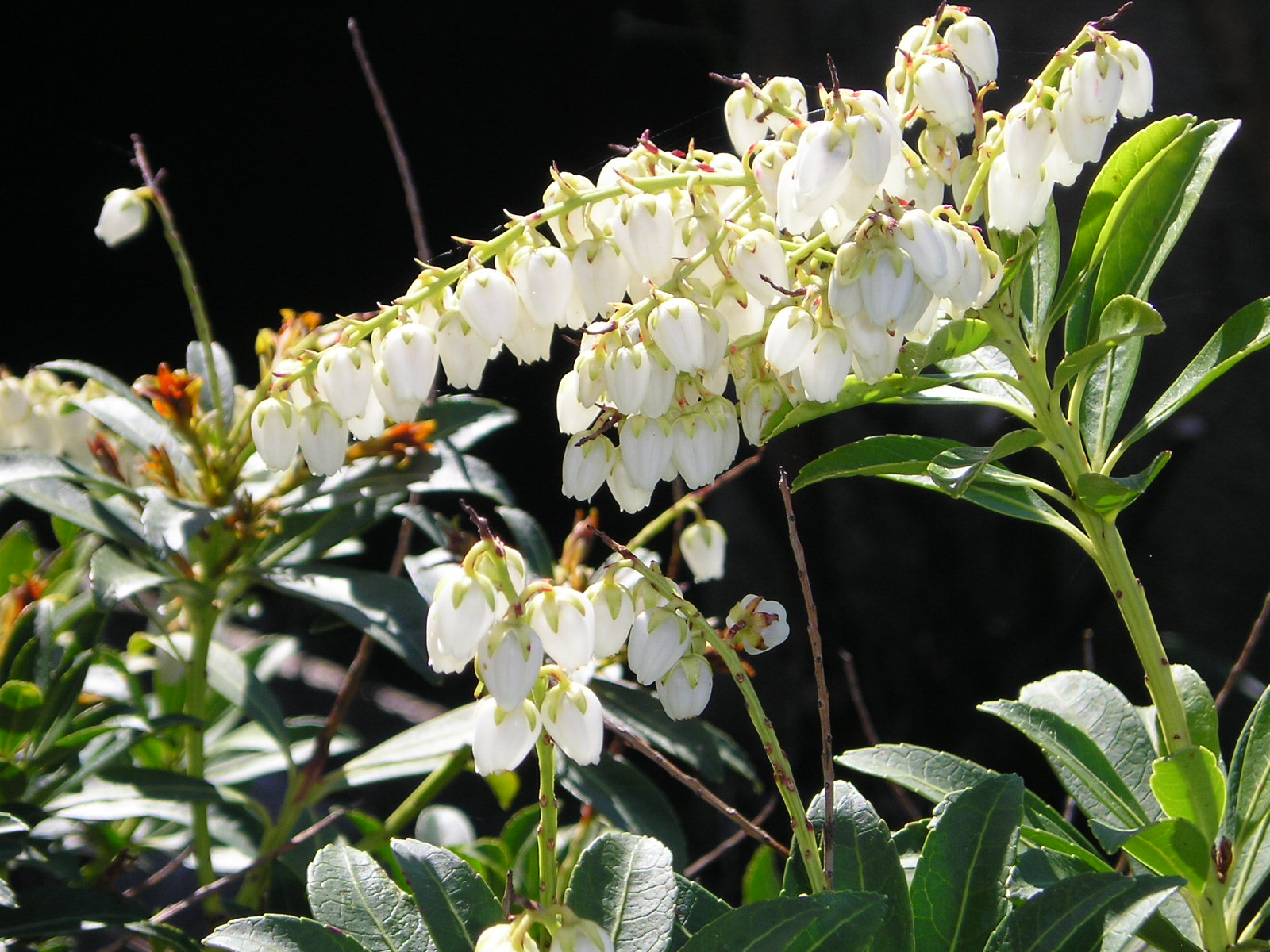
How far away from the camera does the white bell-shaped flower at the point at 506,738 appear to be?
0.55 m

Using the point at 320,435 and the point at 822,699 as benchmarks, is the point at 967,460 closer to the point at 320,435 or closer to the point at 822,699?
the point at 822,699

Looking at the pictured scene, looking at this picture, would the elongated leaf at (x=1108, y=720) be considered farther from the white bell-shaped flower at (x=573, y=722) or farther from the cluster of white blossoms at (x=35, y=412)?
the cluster of white blossoms at (x=35, y=412)

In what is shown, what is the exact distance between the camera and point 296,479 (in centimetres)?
104

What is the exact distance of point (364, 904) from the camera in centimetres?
63

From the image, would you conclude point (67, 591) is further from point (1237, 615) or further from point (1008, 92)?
point (1237, 615)

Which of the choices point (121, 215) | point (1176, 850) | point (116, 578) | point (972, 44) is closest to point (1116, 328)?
point (972, 44)

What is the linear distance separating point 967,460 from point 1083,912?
0.82ft

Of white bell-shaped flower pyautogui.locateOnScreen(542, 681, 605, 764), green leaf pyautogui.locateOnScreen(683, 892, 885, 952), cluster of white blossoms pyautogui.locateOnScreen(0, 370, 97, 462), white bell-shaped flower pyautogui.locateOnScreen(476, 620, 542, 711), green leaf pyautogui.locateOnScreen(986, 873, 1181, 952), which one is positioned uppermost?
cluster of white blossoms pyautogui.locateOnScreen(0, 370, 97, 462)

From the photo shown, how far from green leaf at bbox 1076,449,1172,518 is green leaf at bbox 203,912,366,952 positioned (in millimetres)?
490

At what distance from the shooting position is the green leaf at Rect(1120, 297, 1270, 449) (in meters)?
0.64

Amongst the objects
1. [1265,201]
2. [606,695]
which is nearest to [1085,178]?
[1265,201]

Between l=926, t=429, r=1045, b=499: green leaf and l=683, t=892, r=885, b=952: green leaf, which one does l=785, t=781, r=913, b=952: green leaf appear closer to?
l=683, t=892, r=885, b=952: green leaf

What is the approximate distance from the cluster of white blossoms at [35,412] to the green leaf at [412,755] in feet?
1.50

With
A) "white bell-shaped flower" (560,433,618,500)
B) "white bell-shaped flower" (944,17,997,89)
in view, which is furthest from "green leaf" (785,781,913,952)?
"white bell-shaped flower" (944,17,997,89)
